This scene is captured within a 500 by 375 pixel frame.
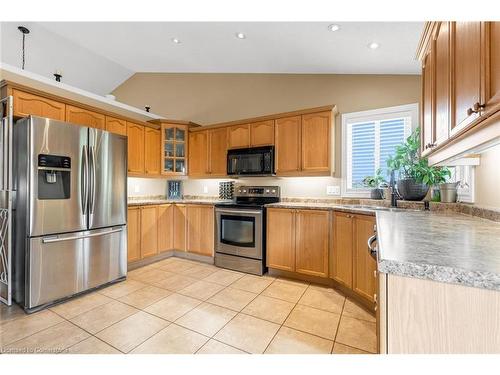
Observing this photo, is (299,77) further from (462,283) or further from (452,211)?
(462,283)

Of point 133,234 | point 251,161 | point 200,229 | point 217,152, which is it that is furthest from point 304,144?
point 133,234

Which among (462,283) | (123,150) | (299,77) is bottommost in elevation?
(462,283)

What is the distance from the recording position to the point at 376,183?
2.97 meters

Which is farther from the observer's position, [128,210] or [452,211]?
[128,210]

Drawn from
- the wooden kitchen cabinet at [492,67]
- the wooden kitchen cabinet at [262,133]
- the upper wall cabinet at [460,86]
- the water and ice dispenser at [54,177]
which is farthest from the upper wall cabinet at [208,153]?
the wooden kitchen cabinet at [492,67]

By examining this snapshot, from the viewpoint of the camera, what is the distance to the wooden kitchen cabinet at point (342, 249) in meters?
2.44

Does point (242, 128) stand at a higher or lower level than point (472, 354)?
higher

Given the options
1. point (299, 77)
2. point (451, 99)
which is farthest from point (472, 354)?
point (299, 77)
